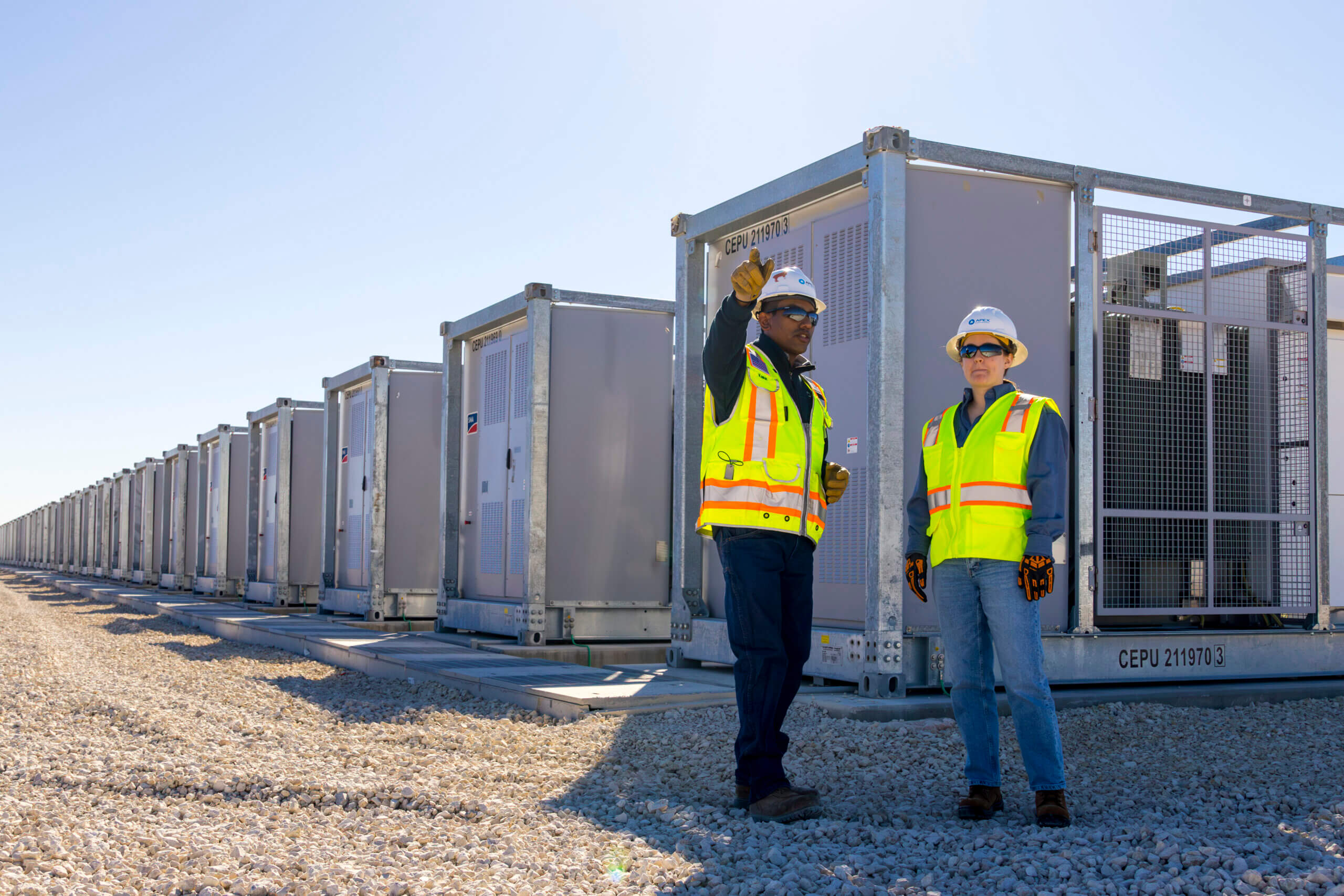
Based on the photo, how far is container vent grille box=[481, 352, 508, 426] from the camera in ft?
33.6

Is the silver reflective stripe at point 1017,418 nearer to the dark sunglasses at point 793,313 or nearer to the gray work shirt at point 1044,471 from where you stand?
the gray work shirt at point 1044,471

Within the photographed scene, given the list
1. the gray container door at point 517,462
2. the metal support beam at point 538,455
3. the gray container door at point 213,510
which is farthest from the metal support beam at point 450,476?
the gray container door at point 213,510

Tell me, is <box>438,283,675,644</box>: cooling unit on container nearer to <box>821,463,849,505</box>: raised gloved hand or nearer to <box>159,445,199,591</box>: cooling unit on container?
<box>821,463,849,505</box>: raised gloved hand

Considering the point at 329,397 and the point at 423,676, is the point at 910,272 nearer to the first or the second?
the point at 423,676

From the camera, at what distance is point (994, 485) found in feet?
A: 12.6

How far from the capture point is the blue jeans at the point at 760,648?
149 inches

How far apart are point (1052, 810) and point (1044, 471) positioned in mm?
1092

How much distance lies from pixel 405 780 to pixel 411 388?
28.6 ft

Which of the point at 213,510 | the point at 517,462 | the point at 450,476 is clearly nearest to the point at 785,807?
the point at 517,462

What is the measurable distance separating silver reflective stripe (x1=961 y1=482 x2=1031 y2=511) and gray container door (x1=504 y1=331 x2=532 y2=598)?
19.8ft

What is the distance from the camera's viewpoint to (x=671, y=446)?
9.76 meters

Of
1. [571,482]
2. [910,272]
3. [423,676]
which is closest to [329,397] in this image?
[571,482]

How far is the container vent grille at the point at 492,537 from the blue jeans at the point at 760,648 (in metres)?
6.38

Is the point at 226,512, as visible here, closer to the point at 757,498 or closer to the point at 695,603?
the point at 695,603
